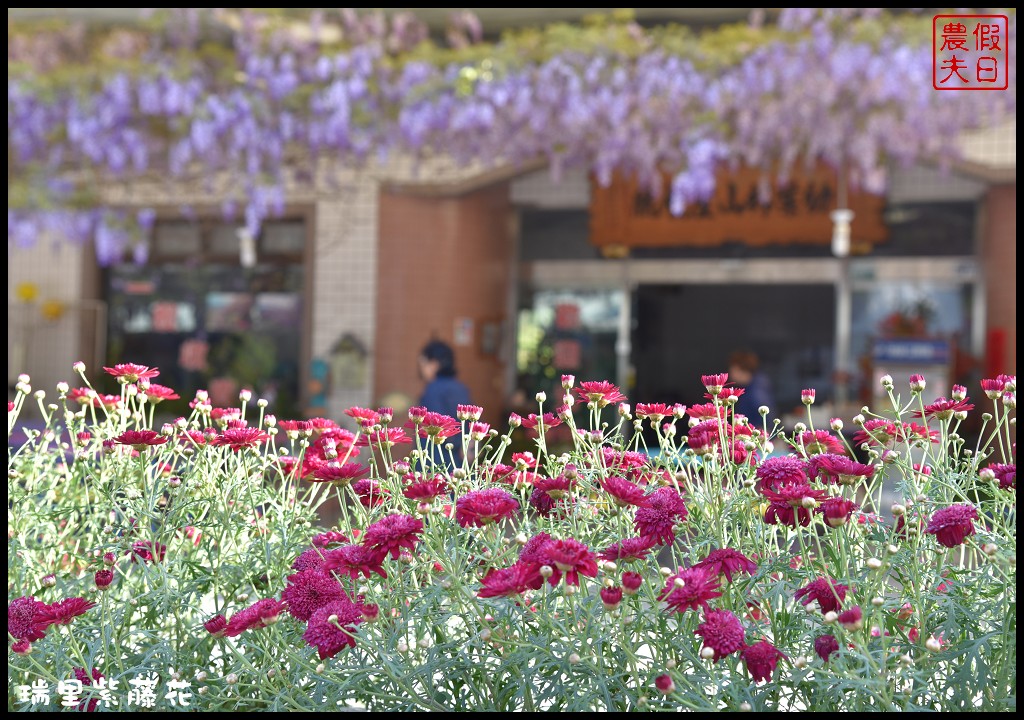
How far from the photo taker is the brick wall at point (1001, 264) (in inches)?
300

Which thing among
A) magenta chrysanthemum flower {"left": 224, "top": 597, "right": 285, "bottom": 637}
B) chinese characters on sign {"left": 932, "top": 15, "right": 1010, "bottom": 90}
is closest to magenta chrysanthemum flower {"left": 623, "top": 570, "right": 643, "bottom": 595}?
magenta chrysanthemum flower {"left": 224, "top": 597, "right": 285, "bottom": 637}

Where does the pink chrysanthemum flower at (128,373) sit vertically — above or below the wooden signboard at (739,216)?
below

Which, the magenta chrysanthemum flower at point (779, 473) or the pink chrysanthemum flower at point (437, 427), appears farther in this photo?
the pink chrysanthemum flower at point (437, 427)

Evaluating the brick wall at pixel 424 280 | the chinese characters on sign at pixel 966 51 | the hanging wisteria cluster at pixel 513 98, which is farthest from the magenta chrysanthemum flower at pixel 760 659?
the brick wall at pixel 424 280

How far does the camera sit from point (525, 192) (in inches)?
355

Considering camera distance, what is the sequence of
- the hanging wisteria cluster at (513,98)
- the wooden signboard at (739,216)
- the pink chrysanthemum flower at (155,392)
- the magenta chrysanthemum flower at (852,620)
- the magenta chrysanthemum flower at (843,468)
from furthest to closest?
the wooden signboard at (739,216), the hanging wisteria cluster at (513,98), the pink chrysanthemum flower at (155,392), the magenta chrysanthemum flower at (843,468), the magenta chrysanthemum flower at (852,620)

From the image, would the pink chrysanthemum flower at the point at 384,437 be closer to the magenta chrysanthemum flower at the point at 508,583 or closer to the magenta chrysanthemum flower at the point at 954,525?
the magenta chrysanthemum flower at the point at 508,583

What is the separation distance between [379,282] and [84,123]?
8.16 feet

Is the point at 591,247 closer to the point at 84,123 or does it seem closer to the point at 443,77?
the point at 443,77

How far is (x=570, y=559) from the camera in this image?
4.48 feet

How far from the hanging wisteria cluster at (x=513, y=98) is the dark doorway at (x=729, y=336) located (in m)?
1.18

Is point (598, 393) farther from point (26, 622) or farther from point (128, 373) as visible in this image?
point (26, 622)

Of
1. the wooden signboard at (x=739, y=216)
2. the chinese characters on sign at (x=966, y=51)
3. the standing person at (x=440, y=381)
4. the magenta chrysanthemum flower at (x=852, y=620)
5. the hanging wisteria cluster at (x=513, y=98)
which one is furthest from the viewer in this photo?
the wooden signboard at (x=739, y=216)

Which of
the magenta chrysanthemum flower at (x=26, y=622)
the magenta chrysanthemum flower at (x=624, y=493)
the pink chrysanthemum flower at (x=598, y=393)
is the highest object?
the pink chrysanthemum flower at (x=598, y=393)
